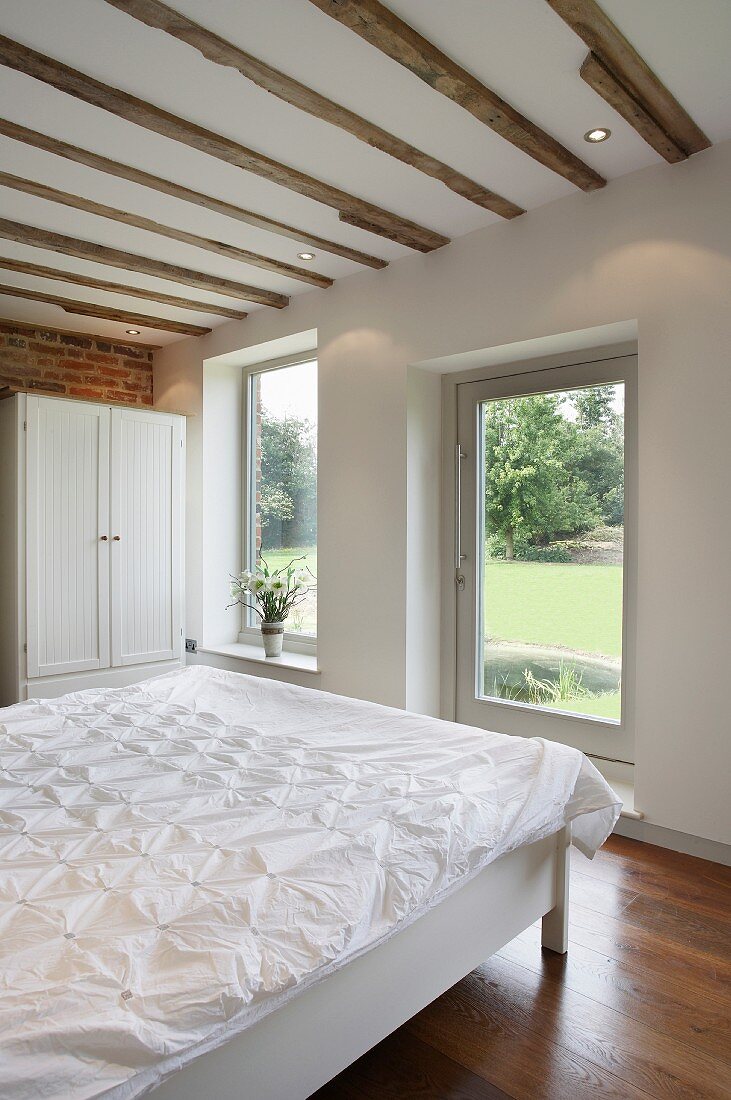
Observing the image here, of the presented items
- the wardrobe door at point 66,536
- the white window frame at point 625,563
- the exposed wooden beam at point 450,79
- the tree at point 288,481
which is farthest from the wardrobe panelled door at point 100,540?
the exposed wooden beam at point 450,79

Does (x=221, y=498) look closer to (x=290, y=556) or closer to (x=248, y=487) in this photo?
(x=248, y=487)

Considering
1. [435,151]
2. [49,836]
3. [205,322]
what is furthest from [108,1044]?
[205,322]

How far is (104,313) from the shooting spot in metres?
4.34

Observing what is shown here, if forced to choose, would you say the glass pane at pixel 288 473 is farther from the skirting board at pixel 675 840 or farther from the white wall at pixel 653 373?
the skirting board at pixel 675 840

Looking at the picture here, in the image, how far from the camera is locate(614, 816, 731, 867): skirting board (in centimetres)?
262

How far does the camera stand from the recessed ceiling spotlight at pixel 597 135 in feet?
8.03

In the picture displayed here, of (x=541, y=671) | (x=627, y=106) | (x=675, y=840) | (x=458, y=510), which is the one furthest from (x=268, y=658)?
(x=627, y=106)

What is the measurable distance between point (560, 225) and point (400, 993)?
2.82 m

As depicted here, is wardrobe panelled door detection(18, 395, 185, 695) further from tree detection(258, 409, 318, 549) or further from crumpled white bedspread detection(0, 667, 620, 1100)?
crumpled white bedspread detection(0, 667, 620, 1100)

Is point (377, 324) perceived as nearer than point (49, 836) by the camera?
No

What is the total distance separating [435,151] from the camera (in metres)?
2.59

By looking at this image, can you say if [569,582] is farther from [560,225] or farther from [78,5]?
[78,5]

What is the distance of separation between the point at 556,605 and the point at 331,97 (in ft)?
7.46

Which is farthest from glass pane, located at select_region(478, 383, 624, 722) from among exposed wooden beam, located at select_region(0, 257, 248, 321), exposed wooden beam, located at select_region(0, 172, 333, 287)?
exposed wooden beam, located at select_region(0, 257, 248, 321)
